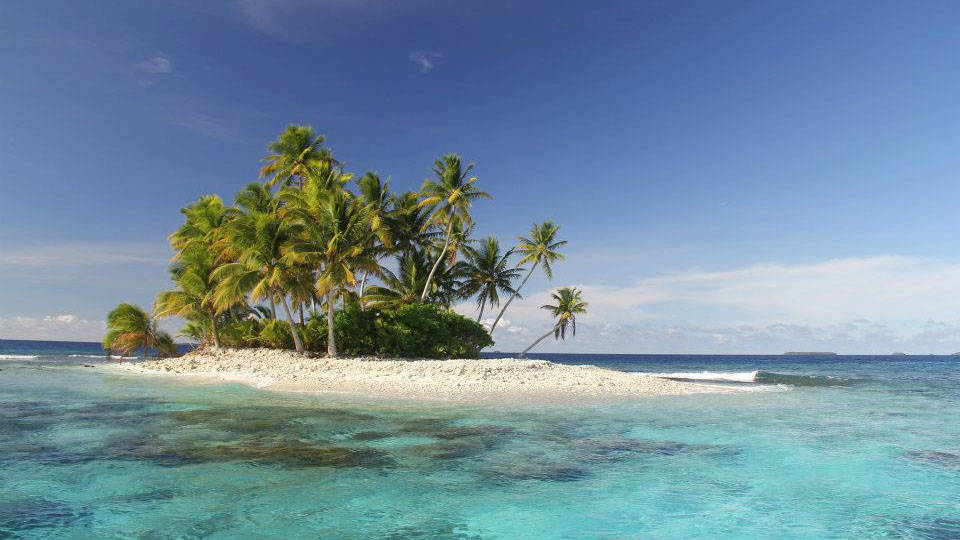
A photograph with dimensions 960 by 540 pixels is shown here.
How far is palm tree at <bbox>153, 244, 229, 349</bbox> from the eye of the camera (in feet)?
98.6

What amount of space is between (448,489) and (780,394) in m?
19.9

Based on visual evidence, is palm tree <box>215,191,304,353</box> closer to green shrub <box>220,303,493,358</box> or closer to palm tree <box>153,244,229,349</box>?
green shrub <box>220,303,493,358</box>

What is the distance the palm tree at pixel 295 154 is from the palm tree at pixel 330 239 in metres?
6.13

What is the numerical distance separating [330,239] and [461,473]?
19.5m

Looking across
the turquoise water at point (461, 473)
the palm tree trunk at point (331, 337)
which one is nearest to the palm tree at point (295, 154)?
the palm tree trunk at point (331, 337)

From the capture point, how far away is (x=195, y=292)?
30.2m

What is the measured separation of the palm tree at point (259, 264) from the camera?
26.0 meters

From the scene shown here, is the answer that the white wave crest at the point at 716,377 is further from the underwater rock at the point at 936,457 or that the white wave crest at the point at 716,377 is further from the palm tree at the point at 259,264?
Answer: the underwater rock at the point at 936,457

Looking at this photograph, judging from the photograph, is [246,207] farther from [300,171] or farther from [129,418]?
[129,418]

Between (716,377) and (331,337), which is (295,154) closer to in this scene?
(331,337)

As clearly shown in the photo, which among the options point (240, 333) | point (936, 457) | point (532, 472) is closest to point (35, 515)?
point (532, 472)

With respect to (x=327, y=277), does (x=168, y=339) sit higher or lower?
lower

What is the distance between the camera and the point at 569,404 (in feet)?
52.6

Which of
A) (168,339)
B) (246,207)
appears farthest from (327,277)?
(168,339)
